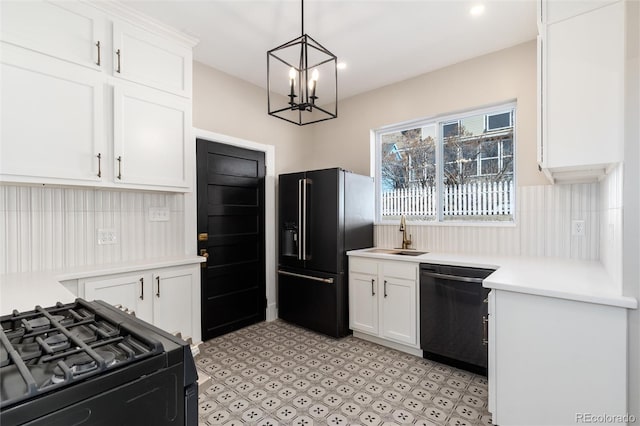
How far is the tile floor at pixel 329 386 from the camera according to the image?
200 centimetres

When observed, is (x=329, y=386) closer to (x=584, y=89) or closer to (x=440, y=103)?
(x=584, y=89)

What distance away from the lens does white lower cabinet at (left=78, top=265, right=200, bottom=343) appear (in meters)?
2.22

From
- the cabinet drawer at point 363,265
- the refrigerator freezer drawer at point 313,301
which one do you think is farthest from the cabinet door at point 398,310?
the refrigerator freezer drawer at point 313,301

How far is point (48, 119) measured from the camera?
1.99 m

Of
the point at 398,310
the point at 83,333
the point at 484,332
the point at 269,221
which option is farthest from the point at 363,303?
the point at 83,333

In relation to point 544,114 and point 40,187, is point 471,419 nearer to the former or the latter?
point 544,114

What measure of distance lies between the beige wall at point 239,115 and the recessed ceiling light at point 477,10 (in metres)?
2.31

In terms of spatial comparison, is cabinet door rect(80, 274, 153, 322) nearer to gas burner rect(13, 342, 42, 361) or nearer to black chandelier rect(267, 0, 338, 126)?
gas burner rect(13, 342, 42, 361)

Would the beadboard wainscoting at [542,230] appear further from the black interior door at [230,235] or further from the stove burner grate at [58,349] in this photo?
the stove burner grate at [58,349]

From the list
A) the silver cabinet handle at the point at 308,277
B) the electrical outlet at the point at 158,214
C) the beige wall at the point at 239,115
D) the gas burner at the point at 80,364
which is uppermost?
the beige wall at the point at 239,115

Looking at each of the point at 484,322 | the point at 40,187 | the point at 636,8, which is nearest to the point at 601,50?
the point at 636,8

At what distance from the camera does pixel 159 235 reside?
287cm

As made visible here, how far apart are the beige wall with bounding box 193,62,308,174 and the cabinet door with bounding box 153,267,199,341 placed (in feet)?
4.83

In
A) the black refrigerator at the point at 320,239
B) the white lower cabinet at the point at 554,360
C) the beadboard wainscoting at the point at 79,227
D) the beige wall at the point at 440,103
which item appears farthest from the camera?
the black refrigerator at the point at 320,239
